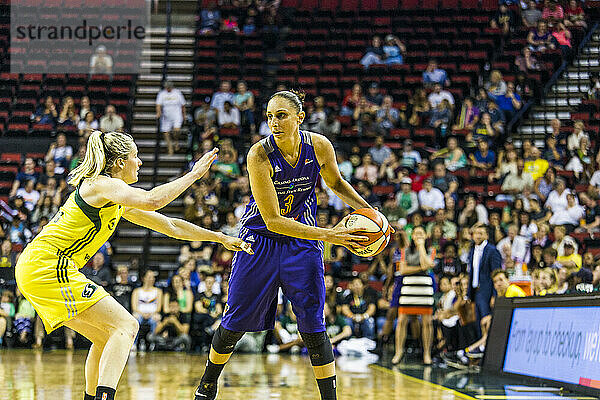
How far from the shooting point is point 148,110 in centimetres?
1719

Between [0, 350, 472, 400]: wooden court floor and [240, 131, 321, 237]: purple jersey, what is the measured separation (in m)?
2.13

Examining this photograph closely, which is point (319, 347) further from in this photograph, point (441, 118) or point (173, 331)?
point (441, 118)

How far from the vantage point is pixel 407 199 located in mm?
12664

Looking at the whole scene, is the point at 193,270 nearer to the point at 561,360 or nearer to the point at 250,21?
the point at 561,360

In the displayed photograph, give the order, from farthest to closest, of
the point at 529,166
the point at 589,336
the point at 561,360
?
the point at 529,166, the point at 561,360, the point at 589,336

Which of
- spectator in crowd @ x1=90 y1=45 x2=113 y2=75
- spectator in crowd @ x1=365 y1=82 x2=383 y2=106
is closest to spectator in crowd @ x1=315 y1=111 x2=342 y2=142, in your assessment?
spectator in crowd @ x1=365 y1=82 x2=383 y2=106

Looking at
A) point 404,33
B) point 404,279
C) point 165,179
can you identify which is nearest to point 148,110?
point 165,179

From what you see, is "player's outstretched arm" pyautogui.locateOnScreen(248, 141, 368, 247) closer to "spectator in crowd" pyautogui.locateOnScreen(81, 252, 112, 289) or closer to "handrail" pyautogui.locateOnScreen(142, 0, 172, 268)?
"spectator in crowd" pyautogui.locateOnScreen(81, 252, 112, 289)

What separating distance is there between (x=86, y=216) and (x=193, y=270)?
7.72m

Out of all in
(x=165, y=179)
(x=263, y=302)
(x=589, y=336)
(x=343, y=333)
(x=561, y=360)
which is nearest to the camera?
(x=263, y=302)

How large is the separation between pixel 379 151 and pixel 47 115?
6.41 m

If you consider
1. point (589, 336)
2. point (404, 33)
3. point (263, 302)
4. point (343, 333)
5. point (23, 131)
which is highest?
point (404, 33)

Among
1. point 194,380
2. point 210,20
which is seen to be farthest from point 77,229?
point 210,20

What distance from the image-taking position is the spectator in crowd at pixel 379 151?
552 inches
